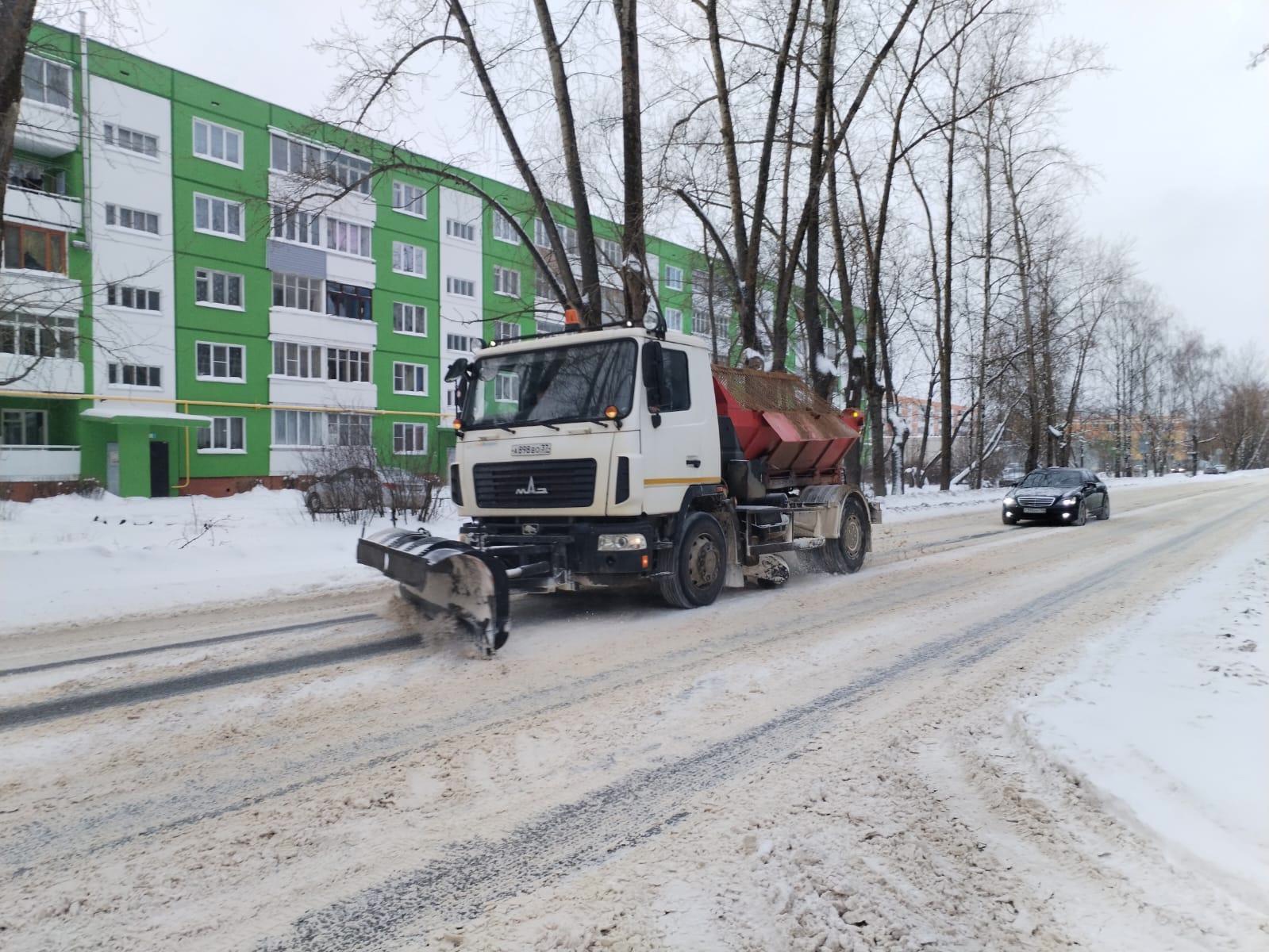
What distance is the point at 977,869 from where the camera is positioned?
3.10 metres

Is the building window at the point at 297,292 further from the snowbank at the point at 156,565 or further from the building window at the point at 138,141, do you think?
the snowbank at the point at 156,565

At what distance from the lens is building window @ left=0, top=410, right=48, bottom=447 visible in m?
29.8

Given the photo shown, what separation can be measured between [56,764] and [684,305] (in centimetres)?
3153

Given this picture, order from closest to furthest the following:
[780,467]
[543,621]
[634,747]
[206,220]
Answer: [634,747], [543,621], [780,467], [206,220]

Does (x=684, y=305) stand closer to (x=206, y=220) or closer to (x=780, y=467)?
(x=206, y=220)

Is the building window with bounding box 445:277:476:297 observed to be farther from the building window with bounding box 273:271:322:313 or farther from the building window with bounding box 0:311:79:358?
the building window with bounding box 0:311:79:358

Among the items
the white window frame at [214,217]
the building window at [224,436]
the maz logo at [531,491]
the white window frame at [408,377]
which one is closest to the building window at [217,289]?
the white window frame at [214,217]

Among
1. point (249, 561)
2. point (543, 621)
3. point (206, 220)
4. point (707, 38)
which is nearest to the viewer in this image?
point (543, 621)

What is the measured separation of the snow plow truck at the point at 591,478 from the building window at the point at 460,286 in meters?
37.3

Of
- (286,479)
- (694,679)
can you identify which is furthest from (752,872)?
(286,479)

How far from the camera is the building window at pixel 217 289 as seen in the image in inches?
1324

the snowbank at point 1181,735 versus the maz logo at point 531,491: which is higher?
the maz logo at point 531,491

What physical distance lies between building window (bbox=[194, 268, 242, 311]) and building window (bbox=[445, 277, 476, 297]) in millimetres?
11688

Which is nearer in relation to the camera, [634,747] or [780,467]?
[634,747]
